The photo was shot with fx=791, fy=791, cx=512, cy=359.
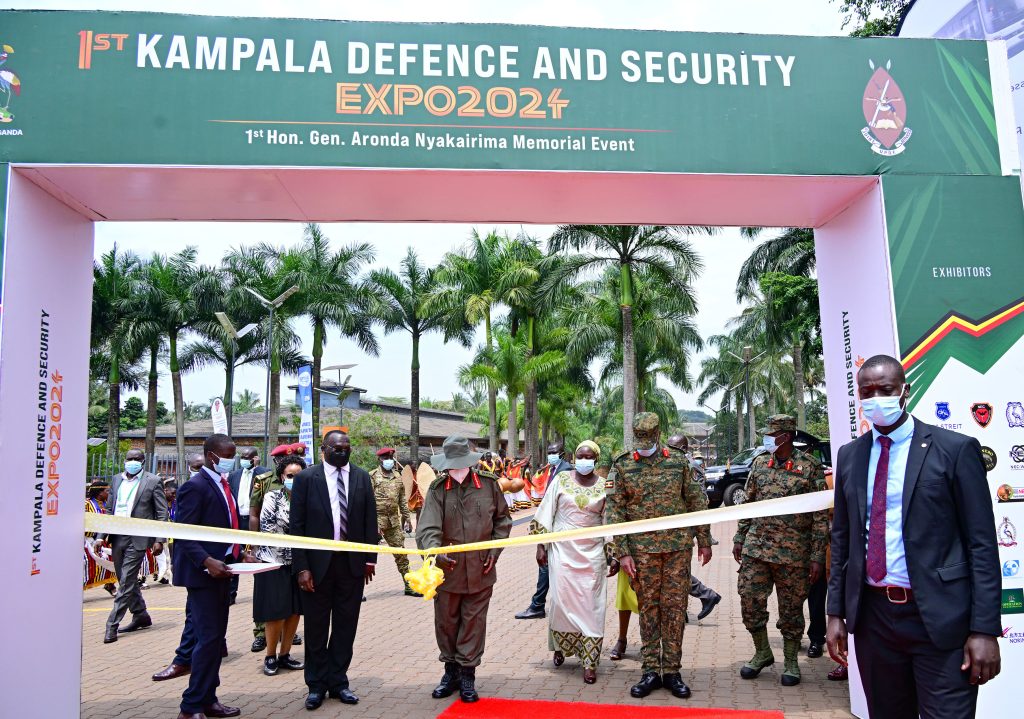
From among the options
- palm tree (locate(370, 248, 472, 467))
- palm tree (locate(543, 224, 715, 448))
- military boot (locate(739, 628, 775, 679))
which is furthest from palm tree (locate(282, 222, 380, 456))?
military boot (locate(739, 628, 775, 679))

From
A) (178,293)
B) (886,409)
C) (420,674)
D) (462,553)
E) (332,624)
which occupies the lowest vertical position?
(420,674)

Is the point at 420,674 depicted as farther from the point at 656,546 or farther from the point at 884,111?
the point at 884,111

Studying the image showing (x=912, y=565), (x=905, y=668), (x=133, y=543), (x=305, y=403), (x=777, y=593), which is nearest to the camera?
(x=912, y=565)

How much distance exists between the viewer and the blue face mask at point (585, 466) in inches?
273

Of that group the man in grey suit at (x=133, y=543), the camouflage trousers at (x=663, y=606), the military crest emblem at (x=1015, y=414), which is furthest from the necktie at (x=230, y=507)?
the military crest emblem at (x=1015, y=414)

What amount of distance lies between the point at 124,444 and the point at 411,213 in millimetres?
49900

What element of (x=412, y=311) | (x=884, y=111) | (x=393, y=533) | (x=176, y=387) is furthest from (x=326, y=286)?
(x=884, y=111)

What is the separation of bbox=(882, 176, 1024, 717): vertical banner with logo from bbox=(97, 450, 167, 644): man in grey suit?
7.68 m

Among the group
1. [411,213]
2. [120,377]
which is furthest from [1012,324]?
[120,377]

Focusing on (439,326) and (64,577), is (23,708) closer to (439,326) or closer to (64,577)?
(64,577)

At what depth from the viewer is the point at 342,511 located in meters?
6.25

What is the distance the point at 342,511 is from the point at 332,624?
2.79 feet

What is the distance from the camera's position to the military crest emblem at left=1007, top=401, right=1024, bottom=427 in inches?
203

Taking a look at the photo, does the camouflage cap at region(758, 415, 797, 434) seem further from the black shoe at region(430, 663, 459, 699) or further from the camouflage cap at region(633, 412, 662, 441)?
the black shoe at region(430, 663, 459, 699)
